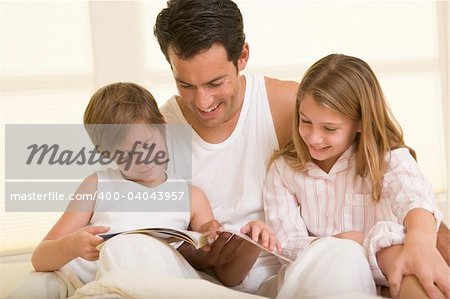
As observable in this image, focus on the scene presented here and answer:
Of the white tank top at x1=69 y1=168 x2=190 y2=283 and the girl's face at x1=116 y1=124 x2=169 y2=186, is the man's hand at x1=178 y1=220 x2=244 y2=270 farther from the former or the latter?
the girl's face at x1=116 y1=124 x2=169 y2=186

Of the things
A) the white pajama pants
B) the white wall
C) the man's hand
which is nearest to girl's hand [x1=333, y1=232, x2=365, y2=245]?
the white pajama pants

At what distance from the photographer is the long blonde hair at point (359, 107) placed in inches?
66.5

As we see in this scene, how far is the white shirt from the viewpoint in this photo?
65.6 inches

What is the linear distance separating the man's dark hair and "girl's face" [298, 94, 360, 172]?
27 centimetres

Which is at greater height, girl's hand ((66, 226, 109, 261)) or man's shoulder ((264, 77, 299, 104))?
man's shoulder ((264, 77, 299, 104))

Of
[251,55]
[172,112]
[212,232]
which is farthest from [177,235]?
[251,55]

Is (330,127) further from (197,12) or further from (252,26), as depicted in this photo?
(252,26)

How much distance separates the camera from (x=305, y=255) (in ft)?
4.78

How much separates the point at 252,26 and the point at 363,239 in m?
2.01

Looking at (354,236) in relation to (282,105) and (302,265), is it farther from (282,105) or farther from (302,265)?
(282,105)

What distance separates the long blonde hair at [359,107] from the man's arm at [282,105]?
147 millimetres

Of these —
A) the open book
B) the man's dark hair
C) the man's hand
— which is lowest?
the man's hand

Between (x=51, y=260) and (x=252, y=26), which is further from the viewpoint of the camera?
(x=252, y=26)

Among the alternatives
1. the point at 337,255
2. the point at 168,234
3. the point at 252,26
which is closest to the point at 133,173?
the point at 168,234
